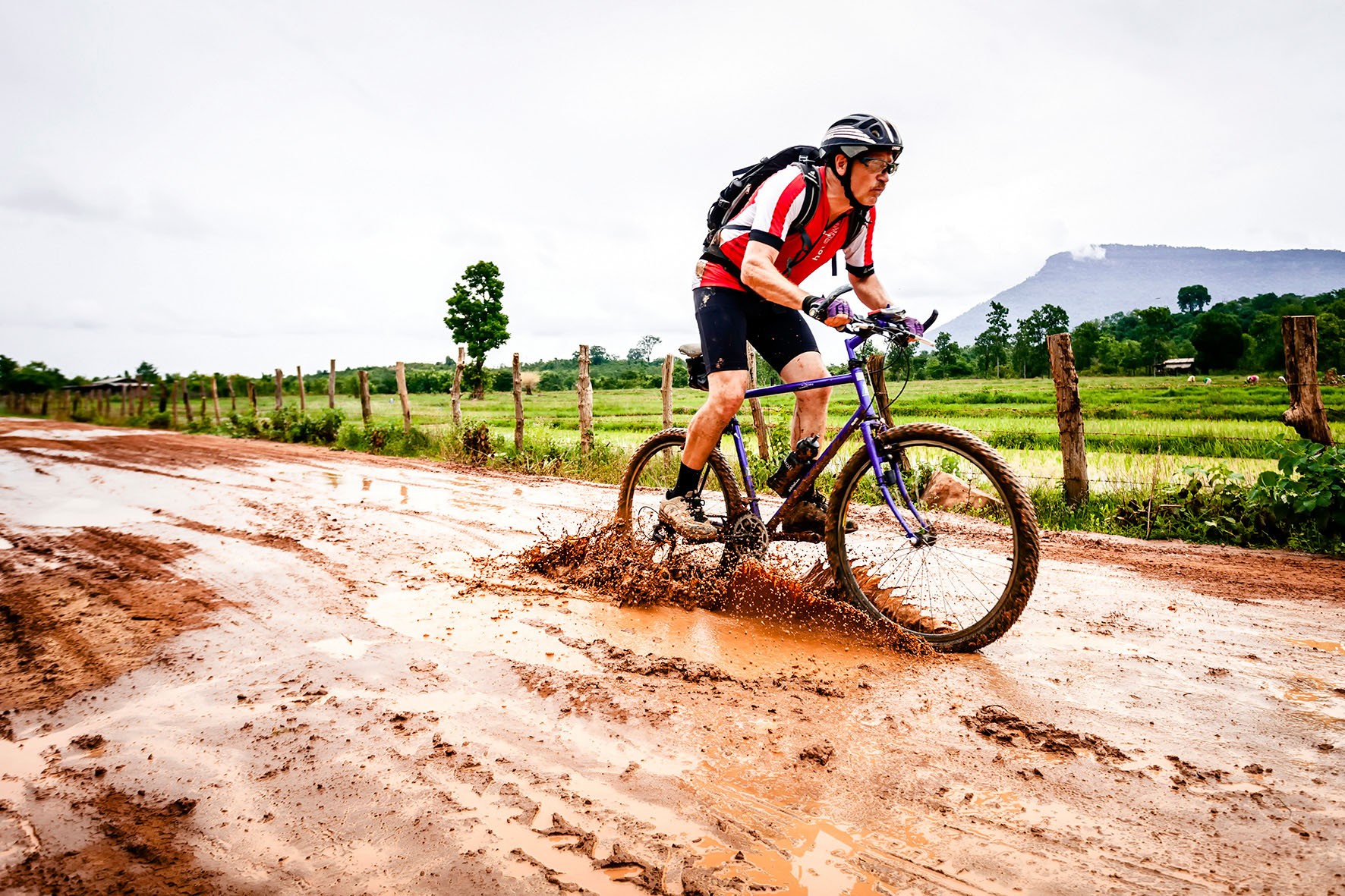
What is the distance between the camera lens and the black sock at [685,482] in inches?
156

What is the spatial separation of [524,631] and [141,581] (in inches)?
95.2

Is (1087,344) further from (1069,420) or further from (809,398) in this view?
(809,398)

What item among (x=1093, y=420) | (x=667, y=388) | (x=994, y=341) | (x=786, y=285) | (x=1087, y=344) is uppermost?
(x=994, y=341)

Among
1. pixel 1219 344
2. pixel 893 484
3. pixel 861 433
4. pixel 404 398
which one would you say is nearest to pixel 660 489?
pixel 861 433

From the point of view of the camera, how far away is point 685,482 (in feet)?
13.1

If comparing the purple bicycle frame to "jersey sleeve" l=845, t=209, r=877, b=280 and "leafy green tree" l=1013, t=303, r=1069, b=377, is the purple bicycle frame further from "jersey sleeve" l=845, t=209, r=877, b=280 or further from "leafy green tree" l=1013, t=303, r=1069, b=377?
"leafy green tree" l=1013, t=303, r=1069, b=377

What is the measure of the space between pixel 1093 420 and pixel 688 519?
19849mm

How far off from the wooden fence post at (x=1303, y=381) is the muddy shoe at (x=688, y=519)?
200 inches

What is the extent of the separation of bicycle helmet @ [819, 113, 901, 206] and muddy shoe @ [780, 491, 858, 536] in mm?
1603

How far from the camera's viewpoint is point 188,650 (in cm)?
285

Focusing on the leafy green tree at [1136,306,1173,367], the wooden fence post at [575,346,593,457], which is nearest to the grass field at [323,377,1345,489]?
the wooden fence post at [575,346,593,457]

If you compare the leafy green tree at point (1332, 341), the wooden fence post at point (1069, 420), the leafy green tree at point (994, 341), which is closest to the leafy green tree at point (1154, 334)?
the leafy green tree at point (994, 341)

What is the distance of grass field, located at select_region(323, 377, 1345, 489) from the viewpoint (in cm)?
943

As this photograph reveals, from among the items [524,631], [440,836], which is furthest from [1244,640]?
[440,836]
